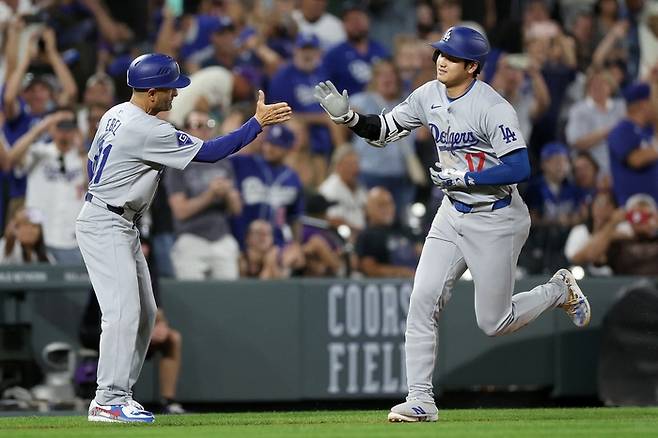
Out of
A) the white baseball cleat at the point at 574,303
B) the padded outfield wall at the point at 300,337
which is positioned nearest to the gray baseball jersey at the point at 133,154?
the white baseball cleat at the point at 574,303

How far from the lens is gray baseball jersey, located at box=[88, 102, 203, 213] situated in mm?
7012

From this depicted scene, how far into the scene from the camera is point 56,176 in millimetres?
10914

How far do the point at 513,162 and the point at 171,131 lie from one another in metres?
1.83

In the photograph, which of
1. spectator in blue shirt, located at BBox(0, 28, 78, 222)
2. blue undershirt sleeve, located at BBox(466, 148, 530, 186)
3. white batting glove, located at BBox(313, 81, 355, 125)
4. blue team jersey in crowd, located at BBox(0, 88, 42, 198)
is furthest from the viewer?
spectator in blue shirt, located at BBox(0, 28, 78, 222)

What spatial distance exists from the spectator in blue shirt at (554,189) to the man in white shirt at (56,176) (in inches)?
174

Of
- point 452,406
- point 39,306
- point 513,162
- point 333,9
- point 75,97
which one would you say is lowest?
point 452,406

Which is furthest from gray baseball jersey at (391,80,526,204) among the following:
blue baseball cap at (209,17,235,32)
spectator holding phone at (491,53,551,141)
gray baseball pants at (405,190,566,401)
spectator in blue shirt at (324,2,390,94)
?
spectator holding phone at (491,53,551,141)

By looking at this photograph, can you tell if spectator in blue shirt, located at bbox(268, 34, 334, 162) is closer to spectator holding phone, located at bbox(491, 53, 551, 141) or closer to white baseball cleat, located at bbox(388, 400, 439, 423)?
spectator holding phone, located at bbox(491, 53, 551, 141)

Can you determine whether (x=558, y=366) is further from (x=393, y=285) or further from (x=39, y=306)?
(x=39, y=306)

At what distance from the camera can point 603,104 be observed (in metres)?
13.5

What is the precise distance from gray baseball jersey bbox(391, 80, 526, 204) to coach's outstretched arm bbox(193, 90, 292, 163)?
0.84 m

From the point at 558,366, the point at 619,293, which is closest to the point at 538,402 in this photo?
the point at 558,366

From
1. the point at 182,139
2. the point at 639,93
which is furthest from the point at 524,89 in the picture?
the point at 182,139

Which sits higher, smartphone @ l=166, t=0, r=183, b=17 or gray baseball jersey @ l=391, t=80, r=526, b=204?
smartphone @ l=166, t=0, r=183, b=17
